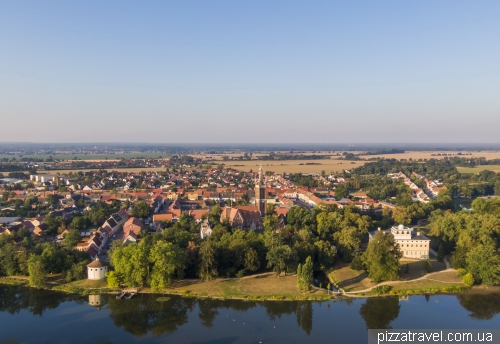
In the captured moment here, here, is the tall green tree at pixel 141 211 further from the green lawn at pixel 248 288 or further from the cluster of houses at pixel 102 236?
the green lawn at pixel 248 288

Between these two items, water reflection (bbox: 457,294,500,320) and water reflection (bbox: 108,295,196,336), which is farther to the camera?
water reflection (bbox: 457,294,500,320)

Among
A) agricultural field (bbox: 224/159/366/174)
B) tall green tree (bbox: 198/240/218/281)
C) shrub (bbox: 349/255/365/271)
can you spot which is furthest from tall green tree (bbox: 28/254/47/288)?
agricultural field (bbox: 224/159/366/174)

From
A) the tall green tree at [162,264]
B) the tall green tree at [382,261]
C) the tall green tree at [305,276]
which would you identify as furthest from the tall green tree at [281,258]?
the tall green tree at [162,264]

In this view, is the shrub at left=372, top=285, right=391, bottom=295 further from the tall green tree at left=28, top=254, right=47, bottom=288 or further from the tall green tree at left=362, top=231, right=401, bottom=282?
the tall green tree at left=28, top=254, right=47, bottom=288

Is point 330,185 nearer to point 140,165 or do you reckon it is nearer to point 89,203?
point 89,203

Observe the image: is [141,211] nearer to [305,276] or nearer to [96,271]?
[96,271]

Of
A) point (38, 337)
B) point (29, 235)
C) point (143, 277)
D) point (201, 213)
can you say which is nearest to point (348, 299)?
point (143, 277)

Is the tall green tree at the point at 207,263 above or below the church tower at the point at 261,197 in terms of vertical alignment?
below

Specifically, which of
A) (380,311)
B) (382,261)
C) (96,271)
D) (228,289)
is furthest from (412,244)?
(96,271)

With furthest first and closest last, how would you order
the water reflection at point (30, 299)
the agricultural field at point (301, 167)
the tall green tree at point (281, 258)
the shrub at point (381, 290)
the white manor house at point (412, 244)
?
the agricultural field at point (301, 167) → the white manor house at point (412, 244) → the tall green tree at point (281, 258) → the shrub at point (381, 290) → the water reflection at point (30, 299)
